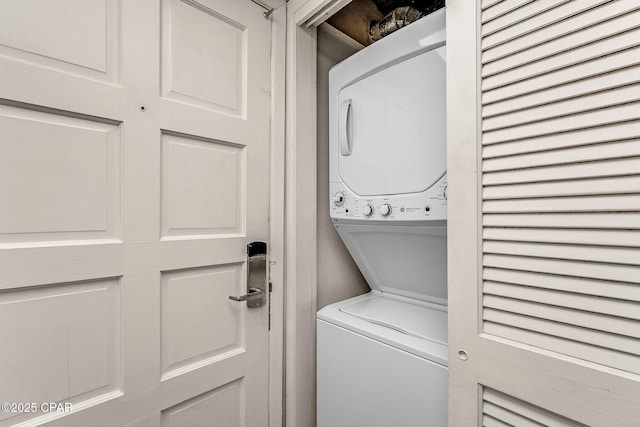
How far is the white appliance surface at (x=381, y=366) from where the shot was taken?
981 millimetres

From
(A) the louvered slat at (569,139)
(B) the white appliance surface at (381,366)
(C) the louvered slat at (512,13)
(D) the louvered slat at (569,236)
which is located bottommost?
(B) the white appliance surface at (381,366)

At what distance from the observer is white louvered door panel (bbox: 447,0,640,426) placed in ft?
1.92

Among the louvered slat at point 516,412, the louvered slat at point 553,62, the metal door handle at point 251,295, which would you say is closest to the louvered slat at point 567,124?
the louvered slat at point 553,62

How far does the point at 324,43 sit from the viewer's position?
1.56 metres

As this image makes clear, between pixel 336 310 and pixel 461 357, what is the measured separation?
0.65 metres

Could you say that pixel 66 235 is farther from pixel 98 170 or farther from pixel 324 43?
pixel 324 43

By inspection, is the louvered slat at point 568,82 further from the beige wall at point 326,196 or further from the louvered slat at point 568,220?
the beige wall at point 326,196

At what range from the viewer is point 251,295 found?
4.19ft

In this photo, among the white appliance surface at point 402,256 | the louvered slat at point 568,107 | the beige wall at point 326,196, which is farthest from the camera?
the beige wall at point 326,196

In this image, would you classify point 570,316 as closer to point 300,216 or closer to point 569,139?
point 569,139

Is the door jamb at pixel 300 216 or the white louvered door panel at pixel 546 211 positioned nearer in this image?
the white louvered door panel at pixel 546 211

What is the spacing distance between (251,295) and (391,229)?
66 centimetres

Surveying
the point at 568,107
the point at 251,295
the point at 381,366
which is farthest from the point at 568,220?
the point at 251,295

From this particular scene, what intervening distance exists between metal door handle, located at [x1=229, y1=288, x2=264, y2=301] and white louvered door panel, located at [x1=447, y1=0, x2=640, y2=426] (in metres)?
0.80
